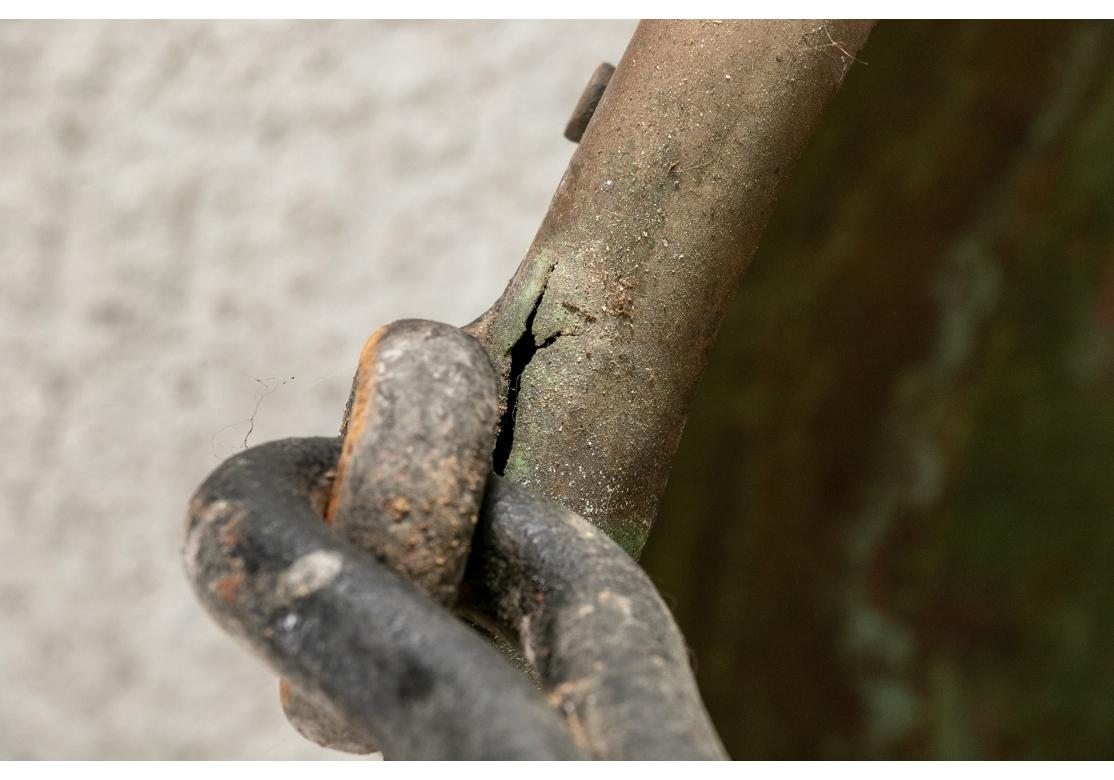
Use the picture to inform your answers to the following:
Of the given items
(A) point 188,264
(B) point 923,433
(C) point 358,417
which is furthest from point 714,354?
(C) point 358,417

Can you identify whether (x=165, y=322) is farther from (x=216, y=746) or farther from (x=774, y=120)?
(x=774, y=120)

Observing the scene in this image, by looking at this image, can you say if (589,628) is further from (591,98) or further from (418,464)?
(591,98)

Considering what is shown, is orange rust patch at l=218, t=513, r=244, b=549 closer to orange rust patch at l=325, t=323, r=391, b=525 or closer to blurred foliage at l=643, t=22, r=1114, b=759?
orange rust patch at l=325, t=323, r=391, b=525

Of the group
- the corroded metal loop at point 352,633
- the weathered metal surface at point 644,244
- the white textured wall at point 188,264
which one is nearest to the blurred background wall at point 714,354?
the white textured wall at point 188,264

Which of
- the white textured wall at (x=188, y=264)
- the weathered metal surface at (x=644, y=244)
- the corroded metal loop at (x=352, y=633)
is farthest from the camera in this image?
the white textured wall at (x=188, y=264)

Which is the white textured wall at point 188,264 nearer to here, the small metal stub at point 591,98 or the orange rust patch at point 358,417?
the small metal stub at point 591,98

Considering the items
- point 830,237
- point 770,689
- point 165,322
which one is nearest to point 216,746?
point 165,322

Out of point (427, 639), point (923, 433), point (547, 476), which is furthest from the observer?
point (923, 433)
